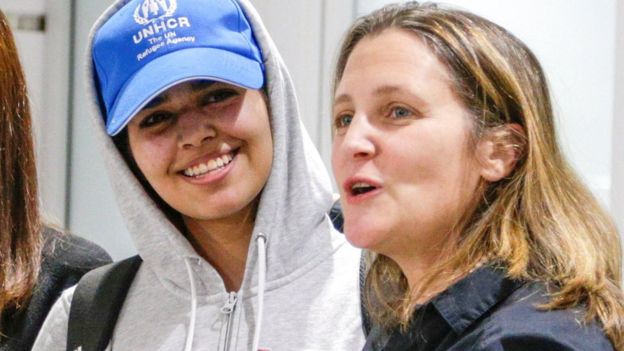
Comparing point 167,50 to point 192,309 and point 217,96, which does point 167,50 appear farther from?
point 192,309

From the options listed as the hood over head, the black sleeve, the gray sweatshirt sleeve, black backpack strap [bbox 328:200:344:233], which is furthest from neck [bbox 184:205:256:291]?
the black sleeve

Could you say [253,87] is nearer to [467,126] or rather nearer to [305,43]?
[467,126]

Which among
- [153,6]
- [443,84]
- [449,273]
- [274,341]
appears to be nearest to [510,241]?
[449,273]

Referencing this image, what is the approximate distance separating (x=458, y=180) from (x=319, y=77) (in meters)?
1.32

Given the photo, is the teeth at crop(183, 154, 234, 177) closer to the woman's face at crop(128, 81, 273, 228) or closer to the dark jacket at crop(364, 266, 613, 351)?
the woman's face at crop(128, 81, 273, 228)

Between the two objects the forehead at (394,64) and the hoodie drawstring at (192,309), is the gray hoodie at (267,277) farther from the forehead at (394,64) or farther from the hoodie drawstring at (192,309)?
the forehead at (394,64)

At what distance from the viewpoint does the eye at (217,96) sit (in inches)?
60.9

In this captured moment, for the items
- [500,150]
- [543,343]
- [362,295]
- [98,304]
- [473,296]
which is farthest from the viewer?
[98,304]

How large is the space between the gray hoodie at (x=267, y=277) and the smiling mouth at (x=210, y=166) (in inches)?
3.4

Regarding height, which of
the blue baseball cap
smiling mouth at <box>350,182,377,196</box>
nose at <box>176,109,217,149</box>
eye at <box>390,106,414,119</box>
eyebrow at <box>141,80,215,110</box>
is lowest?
smiling mouth at <box>350,182,377,196</box>

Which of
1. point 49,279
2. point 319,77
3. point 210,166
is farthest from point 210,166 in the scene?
point 319,77

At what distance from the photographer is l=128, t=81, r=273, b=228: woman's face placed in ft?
4.98

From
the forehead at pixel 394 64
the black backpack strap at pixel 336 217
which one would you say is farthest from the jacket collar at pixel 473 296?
the black backpack strap at pixel 336 217

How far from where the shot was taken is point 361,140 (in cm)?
122
